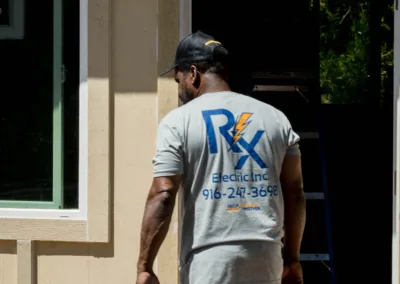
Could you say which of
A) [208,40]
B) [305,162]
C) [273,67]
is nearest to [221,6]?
[273,67]

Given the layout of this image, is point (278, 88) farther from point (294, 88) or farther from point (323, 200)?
point (323, 200)

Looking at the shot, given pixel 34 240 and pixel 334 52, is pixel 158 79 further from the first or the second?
pixel 334 52

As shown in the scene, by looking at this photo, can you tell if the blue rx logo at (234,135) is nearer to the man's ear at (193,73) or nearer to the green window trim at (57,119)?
the man's ear at (193,73)

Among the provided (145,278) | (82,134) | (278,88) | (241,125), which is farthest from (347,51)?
(145,278)

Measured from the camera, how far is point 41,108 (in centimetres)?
476

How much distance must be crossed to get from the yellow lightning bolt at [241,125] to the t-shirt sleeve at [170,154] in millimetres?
211

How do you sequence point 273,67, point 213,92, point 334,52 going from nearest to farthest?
1. point 213,92
2. point 273,67
3. point 334,52

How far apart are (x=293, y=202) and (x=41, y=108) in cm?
216

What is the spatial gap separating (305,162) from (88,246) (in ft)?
7.61

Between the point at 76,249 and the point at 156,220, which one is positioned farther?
the point at 76,249

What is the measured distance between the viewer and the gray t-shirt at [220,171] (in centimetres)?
289

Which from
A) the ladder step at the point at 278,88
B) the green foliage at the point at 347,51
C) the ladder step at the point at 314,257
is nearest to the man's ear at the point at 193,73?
the ladder step at the point at 314,257

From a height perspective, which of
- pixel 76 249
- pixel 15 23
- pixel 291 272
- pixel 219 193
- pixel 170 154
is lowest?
pixel 76 249

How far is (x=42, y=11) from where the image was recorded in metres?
4.75
